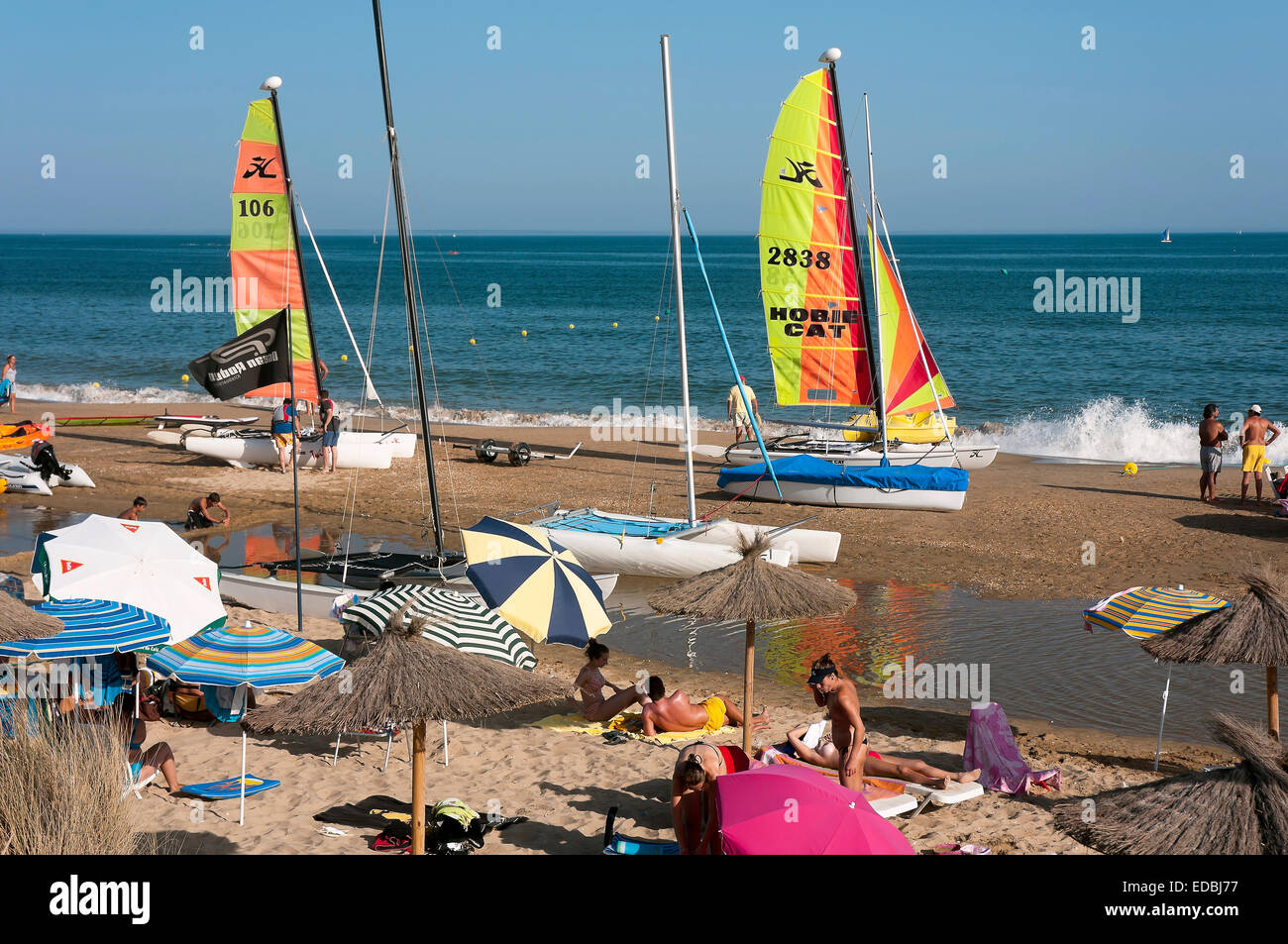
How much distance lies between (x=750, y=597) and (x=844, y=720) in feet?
4.49

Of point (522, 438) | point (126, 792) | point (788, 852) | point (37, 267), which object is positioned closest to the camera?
point (788, 852)

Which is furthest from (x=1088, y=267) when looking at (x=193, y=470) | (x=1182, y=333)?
(x=193, y=470)

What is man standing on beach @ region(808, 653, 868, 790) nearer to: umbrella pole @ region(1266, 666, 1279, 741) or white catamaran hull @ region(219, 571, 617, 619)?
umbrella pole @ region(1266, 666, 1279, 741)

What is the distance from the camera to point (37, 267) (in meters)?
123

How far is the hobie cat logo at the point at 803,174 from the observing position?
18797mm

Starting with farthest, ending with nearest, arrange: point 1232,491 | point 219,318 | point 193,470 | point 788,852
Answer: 1. point 219,318
2. point 193,470
3. point 1232,491
4. point 788,852

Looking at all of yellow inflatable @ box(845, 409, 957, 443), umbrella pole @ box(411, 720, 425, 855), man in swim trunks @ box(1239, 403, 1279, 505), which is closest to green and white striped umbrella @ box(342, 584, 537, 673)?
umbrella pole @ box(411, 720, 425, 855)

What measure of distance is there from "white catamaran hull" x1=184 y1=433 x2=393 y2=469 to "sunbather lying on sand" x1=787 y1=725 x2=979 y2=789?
14.5 metres

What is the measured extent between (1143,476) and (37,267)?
127516 mm

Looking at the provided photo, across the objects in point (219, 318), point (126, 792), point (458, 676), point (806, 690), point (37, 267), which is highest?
point (37, 267)

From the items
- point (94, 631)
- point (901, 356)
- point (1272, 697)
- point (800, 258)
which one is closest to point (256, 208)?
point (800, 258)

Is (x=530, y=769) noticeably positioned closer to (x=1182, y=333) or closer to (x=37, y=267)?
(x=1182, y=333)

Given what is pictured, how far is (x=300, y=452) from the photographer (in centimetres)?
2208

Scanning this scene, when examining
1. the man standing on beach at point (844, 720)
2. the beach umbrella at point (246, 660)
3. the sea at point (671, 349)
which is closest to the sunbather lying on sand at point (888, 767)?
the man standing on beach at point (844, 720)
